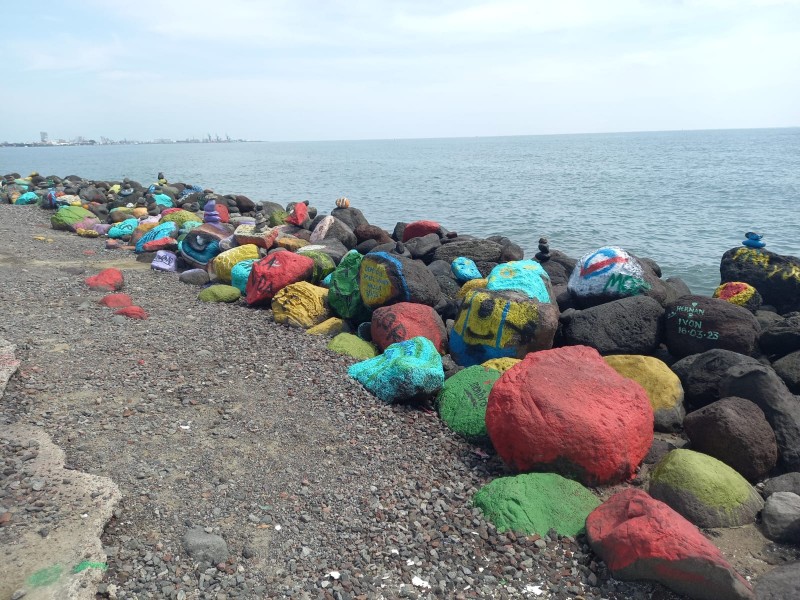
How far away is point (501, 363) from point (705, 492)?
232 cm

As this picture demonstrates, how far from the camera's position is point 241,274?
9.69 m

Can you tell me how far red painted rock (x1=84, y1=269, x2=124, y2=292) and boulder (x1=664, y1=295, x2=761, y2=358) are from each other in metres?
7.84

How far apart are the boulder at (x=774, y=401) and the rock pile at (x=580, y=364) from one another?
0.5 inches

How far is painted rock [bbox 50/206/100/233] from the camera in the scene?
51.3 ft

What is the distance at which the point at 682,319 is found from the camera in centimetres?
687

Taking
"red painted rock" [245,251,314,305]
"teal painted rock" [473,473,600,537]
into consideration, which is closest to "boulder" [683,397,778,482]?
"teal painted rock" [473,473,600,537]

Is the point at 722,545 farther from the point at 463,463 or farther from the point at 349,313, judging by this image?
the point at 349,313

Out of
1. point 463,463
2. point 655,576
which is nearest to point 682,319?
point 463,463

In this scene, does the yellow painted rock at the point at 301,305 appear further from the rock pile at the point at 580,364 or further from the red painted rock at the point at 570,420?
the red painted rock at the point at 570,420

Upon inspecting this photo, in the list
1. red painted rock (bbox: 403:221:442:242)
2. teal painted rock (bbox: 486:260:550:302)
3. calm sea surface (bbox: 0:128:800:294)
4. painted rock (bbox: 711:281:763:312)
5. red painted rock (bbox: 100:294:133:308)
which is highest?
teal painted rock (bbox: 486:260:550:302)

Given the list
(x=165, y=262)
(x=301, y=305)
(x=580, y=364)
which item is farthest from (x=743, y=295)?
(x=165, y=262)

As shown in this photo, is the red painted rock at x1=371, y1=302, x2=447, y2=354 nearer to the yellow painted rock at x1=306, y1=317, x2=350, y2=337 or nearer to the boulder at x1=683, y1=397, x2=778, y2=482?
the yellow painted rock at x1=306, y1=317, x2=350, y2=337

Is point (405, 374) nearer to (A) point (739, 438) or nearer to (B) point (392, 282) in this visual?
(B) point (392, 282)

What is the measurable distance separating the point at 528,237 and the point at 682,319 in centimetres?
1308
